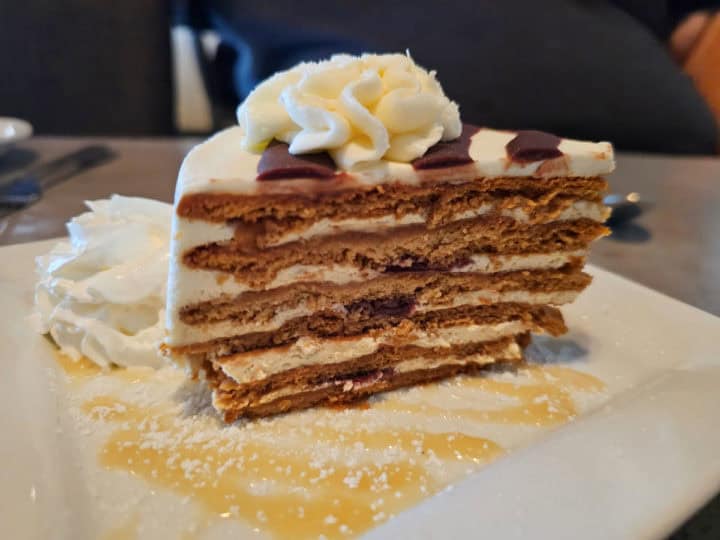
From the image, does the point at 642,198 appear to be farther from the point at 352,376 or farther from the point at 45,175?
the point at 45,175

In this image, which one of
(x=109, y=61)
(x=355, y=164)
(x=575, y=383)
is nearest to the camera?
(x=355, y=164)

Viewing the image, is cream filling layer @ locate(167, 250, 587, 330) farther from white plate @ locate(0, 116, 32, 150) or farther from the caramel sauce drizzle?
white plate @ locate(0, 116, 32, 150)

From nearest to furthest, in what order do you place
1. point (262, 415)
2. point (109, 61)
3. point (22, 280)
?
point (262, 415)
point (22, 280)
point (109, 61)

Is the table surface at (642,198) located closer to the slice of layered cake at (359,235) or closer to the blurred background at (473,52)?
the blurred background at (473,52)

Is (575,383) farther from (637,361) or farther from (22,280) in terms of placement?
(22,280)

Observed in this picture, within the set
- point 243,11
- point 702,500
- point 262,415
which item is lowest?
point 262,415

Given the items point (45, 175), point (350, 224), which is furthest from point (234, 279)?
point (45, 175)

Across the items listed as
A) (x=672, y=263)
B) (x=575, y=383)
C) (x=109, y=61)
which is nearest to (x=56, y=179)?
(x=109, y=61)
